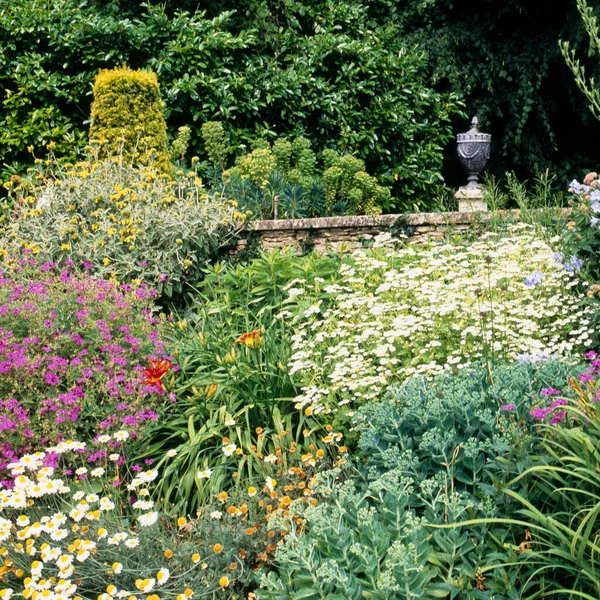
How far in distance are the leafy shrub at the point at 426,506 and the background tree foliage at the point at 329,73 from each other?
21.6ft

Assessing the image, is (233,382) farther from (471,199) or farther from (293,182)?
(471,199)

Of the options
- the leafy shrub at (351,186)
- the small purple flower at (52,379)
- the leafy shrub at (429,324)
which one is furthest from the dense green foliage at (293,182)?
the small purple flower at (52,379)

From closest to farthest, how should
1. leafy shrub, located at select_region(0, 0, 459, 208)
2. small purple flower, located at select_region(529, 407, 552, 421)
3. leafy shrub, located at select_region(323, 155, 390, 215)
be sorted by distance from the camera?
small purple flower, located at select_region(529, 407, 552, 421)
leafy shrub, located at select_region(323, 155, 390, 215)
leafy shrub, located at select_region(0, 0, 459, 208)

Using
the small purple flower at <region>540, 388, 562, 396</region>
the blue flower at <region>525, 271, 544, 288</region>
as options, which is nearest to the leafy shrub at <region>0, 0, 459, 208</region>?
the blue flower at <region>525, 271, 544, 288</region>

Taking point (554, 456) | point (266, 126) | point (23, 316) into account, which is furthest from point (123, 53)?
point (554, 456)

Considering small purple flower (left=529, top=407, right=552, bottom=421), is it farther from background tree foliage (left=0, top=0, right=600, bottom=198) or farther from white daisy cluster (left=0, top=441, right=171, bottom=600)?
background tree foliage (left=0, top=0, right=600, bottom=198)

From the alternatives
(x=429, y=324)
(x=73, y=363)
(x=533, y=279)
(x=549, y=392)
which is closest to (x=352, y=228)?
(x=533, y=279)

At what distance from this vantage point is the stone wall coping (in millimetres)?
7000

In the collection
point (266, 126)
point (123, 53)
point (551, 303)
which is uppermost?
point (123, 53)

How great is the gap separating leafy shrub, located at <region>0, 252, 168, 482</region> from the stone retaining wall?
7.27 ft

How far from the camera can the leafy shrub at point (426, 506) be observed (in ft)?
7.85

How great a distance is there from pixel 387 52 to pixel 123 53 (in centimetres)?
376

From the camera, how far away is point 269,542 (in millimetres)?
3176

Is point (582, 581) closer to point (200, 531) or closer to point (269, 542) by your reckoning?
point (269, 542)
